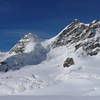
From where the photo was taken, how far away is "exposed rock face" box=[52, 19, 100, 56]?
82662mm

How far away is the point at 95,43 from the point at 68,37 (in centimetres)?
2116

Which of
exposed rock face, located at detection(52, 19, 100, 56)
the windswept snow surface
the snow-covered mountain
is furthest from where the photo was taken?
exposed rock face, located at detection(52, 19, 100, 56)

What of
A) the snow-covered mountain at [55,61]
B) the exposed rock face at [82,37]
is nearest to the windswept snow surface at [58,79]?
the snow-covered mountain at [55,61]

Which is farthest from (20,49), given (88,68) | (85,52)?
(88,68)

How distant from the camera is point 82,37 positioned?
95.2 metres

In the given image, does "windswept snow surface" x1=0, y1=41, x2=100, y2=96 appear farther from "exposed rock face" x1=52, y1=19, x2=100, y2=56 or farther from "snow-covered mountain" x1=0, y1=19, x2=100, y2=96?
"exposed rock face" x1=52, y1=19, x2=100, y2=56

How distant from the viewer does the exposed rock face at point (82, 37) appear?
271 ft

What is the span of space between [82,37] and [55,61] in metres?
21.3

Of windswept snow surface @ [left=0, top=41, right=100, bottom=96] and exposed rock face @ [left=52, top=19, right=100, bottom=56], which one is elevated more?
exposed rock face @ [left=52, top=19, right=100, bottom=56]

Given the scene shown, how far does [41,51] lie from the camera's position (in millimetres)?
98688

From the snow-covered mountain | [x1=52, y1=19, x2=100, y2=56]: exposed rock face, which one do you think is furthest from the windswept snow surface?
[x1=52, y1=19, x2=100, y2=56]: exposed rock face

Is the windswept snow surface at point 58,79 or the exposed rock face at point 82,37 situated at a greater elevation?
the exposed rock face at point 82,37

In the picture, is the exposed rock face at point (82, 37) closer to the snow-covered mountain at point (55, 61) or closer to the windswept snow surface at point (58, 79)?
the snow-covered mountain at point (55, 61)

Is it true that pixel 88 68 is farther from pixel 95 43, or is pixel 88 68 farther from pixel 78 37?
pixel 78 37
